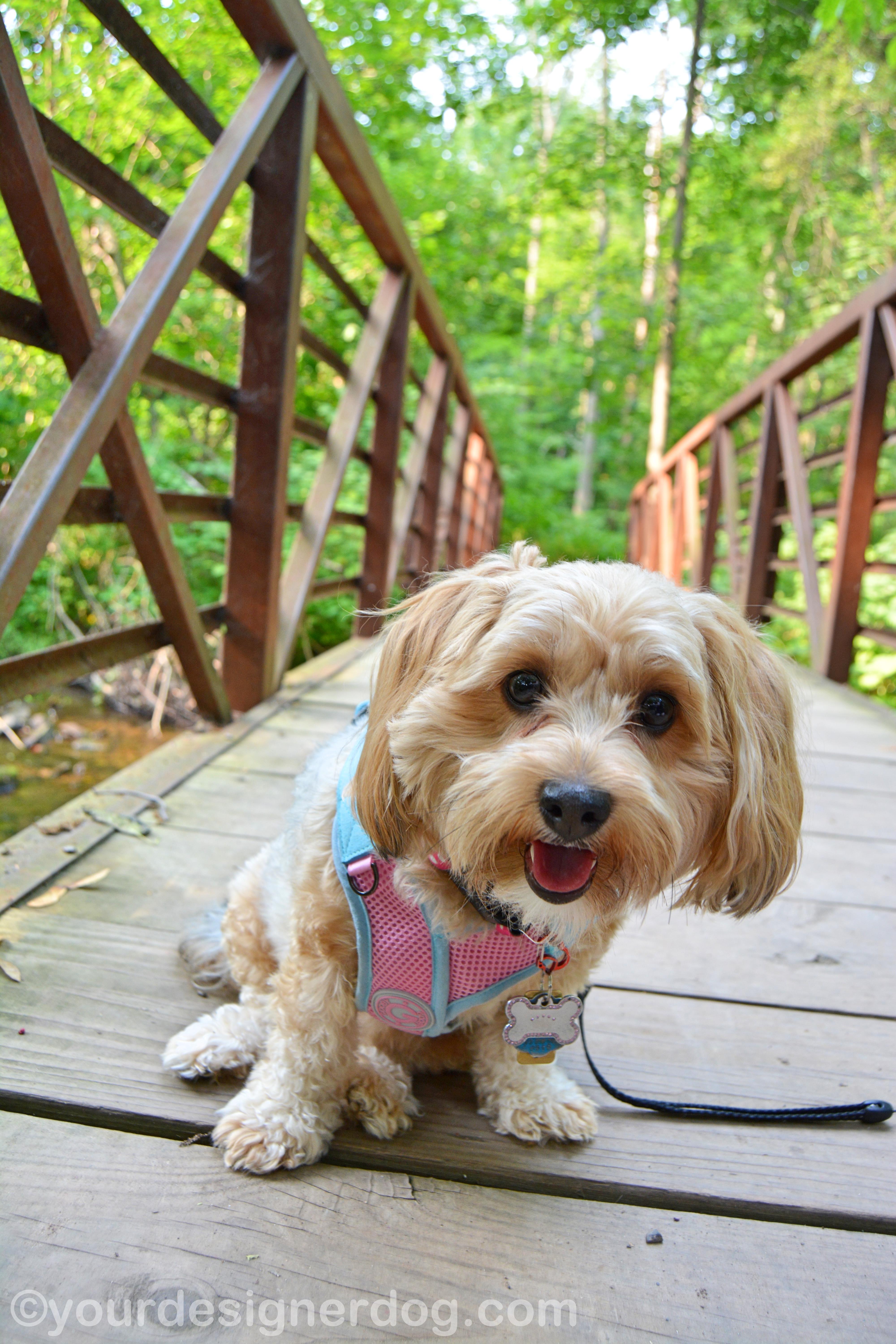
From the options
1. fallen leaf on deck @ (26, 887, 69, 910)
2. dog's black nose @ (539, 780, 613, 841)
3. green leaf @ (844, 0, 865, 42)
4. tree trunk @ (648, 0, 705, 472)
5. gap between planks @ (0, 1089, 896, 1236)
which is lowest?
gap between planks @ (0, 1089, 896, 1236)

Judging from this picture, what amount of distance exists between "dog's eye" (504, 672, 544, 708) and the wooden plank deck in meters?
0.62

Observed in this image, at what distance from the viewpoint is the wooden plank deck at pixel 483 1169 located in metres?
1.16

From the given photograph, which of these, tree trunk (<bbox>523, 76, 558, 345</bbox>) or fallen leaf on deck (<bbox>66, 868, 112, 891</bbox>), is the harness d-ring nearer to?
fallen leaf on deck (<bbox>66, 868, 112, 891</bbox>)

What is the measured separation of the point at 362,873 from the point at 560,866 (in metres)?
0.33

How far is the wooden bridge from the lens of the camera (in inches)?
46.3

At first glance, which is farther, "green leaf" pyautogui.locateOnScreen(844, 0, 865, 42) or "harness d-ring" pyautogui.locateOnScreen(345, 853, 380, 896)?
"green leaf" pyautogui.locateOnScreen(844, 0, 865, 42)

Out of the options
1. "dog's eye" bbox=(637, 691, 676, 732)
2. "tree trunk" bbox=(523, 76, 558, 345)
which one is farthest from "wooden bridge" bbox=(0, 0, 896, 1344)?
"tree trunk" bbox=(523, 76, 558, 345)

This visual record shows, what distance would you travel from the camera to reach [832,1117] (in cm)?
157

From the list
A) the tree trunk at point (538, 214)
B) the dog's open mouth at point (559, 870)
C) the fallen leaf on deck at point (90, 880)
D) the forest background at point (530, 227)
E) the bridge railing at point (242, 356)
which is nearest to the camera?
the dog's open mouth at point (559, 870)

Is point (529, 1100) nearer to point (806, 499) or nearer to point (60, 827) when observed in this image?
point (60, 827)

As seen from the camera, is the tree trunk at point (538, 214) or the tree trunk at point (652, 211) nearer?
the tree trunk at point (652, 211)

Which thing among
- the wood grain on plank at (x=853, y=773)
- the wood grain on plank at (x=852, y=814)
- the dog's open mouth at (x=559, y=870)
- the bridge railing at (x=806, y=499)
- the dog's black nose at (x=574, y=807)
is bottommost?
the wood grain on plank at (x=852, y=814)

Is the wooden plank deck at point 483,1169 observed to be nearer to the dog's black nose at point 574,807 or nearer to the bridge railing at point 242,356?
the dog's black nose at point 574,807

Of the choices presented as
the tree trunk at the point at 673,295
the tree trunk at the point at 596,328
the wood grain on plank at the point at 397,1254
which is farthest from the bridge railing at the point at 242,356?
the tree trunk at the point at 596,328
